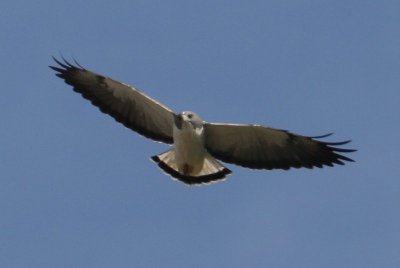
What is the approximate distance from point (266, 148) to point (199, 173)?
1.29 meters

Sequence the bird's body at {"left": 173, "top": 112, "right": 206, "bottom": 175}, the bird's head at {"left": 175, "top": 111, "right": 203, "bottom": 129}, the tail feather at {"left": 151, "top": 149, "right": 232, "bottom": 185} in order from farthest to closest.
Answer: the tail feather at {"left": 151, "top": 149, "right": 232, "bottom": 185}
the bird's body at {"left": 173, "top": 112, "right": 206, "bottom": 175}
the bird's head at {"left": 175, "top": 111, "right": 203, "bottom": 129}

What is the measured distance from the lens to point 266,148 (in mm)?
26672

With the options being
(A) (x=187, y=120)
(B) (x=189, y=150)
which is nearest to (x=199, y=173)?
(B) (x=189, y=150)

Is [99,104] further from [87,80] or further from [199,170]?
[199,170]

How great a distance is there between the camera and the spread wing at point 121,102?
88.3ft

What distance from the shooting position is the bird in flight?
26.1m

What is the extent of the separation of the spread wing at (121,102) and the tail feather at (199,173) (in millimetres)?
609

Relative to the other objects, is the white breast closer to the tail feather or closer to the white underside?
the white underside

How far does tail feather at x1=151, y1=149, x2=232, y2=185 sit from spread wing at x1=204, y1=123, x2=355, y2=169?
1.07 ft

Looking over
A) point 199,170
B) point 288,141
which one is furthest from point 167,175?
point 288,141

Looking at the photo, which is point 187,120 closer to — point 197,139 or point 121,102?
point 197,139

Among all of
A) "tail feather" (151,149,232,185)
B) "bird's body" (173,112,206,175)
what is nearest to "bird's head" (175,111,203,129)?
"bird's body" (173,112,206,175)

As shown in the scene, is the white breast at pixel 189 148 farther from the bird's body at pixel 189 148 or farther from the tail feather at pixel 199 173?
the tail feather at pixel 199 173

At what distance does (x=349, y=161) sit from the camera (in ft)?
86.5
